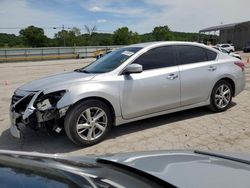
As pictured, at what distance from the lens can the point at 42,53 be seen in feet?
139

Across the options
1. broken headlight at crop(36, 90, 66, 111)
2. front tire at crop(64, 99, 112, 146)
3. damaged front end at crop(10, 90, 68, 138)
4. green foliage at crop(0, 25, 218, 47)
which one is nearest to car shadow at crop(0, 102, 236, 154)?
front tire at crop(64, 99, 112, 146)

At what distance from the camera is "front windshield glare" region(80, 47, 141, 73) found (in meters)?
5.45

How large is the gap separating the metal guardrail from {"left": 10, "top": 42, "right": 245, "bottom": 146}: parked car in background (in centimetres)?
3402

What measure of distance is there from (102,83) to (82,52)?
40.9 meters

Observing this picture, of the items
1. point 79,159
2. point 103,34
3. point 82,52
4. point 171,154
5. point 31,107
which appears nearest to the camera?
point 79,159

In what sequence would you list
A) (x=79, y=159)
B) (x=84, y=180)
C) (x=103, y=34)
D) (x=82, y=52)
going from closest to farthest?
(x=84, y=180)
(x=79, y=159)
(x=82, y=52)
(x=103, y=34)

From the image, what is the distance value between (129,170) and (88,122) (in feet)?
9.26

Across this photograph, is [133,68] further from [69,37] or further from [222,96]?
[69,37]

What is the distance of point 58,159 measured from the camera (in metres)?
2.17

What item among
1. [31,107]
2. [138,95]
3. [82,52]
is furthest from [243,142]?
[82,52]

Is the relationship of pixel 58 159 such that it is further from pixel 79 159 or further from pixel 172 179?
pixel 172 179

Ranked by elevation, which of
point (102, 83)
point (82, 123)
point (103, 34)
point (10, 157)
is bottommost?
point (82, 123)

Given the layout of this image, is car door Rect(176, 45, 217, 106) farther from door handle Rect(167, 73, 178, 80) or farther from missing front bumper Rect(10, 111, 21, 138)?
missing front bumper Rect(10, 111, 21, 138)

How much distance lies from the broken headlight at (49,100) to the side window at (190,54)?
2506mm
